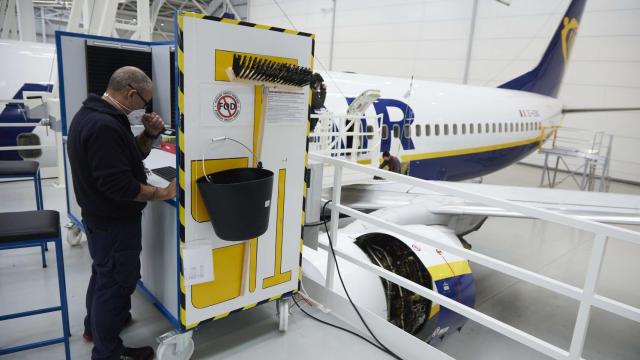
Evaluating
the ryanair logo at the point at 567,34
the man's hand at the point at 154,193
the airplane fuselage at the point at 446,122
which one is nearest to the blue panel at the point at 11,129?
the airplane fuselage at the point at 446,122

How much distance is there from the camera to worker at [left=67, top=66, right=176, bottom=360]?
6.84 feet

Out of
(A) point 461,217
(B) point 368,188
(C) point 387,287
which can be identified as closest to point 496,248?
(A) point 461,217

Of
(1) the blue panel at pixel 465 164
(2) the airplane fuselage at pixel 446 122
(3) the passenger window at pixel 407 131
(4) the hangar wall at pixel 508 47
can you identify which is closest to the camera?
(2) the airplane fuselage at pixel 446 122

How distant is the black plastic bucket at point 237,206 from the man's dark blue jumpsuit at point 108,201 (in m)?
0.39

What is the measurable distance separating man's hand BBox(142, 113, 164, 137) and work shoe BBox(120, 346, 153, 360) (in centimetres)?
132

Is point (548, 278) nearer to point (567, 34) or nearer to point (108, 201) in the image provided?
point (108, 201)

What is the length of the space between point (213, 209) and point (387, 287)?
2.45 meters

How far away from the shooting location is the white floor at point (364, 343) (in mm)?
2711

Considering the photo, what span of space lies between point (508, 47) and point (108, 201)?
1639 centimetres

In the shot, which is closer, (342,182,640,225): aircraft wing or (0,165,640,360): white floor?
(0,165,640,360): white floor

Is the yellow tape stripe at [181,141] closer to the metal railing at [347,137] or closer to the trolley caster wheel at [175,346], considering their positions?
the trolley caster wheel at [175,346]

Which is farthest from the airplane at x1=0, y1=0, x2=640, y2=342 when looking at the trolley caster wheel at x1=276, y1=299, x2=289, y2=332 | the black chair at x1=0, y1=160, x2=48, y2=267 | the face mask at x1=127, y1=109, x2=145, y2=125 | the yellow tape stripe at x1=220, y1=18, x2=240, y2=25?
the black chair at x1=0, y1=160, x2=48, y2=267

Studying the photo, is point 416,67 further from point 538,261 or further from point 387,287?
point 387,287

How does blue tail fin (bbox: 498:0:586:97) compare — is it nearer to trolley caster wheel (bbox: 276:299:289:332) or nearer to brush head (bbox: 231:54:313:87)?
brush head (bbox: 231:54:313:87)
